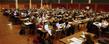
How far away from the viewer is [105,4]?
25.0m

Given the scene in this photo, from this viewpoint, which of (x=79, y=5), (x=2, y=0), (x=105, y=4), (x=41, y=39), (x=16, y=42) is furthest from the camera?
(x=2, y=0)

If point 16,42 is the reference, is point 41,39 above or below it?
above

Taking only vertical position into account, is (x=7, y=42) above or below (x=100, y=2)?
below

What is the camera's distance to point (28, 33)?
39.4 feet

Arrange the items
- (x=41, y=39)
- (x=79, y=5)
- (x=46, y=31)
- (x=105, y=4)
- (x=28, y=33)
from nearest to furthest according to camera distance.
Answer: (x=41, y=39) → (x=46, y=31) → (x=28, y=33) → (x=105, y=4) → (x=79, y=5)

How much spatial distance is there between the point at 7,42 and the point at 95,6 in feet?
59.5

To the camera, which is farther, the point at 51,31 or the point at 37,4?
the point at 37,4

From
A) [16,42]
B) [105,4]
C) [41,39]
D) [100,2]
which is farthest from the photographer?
[100,2]

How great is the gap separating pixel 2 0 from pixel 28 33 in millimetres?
26806

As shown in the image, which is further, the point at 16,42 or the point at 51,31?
the point at 16,42

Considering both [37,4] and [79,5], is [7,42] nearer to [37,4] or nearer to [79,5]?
[79,5]

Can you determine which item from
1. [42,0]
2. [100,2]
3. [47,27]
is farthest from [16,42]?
[42,0]

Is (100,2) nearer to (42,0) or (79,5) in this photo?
(79,5)

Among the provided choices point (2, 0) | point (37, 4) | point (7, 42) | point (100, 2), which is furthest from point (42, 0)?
point (7, 42)
